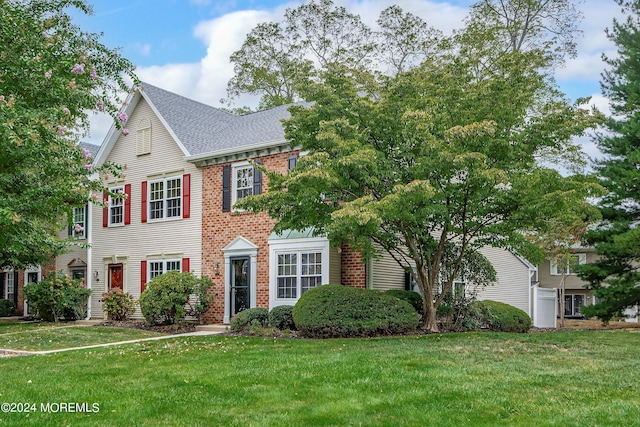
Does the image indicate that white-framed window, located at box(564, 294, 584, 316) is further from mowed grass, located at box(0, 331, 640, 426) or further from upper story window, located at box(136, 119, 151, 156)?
upper story window, located at box(136, 119, 151, 156)

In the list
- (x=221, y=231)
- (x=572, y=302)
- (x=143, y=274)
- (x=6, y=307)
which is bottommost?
(x=572, y=302)

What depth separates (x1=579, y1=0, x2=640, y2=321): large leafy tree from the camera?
739 inches

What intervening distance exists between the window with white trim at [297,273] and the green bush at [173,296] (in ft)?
8.13

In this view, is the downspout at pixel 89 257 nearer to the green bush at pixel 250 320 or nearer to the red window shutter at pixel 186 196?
the red window shutter at pixel 186 196

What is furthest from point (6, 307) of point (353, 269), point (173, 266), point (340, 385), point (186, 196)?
point (340, 385)

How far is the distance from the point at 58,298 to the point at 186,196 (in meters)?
5.92

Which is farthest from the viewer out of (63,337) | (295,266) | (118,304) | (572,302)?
(572,302)

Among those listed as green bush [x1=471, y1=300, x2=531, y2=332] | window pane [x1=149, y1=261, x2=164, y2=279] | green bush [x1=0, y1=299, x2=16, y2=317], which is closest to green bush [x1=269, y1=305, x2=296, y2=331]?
green bush [x1=471, y1=300, x2=531, y2=332]

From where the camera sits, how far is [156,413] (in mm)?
6508

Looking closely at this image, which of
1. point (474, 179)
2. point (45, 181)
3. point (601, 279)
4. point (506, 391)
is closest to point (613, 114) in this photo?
point (601, 279)

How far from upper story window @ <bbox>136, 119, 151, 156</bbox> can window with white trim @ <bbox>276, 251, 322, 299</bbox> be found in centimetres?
706

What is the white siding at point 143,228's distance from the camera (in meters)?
19.8

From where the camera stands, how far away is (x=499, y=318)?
1658 centimetres

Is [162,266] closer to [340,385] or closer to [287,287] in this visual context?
[287,287]
